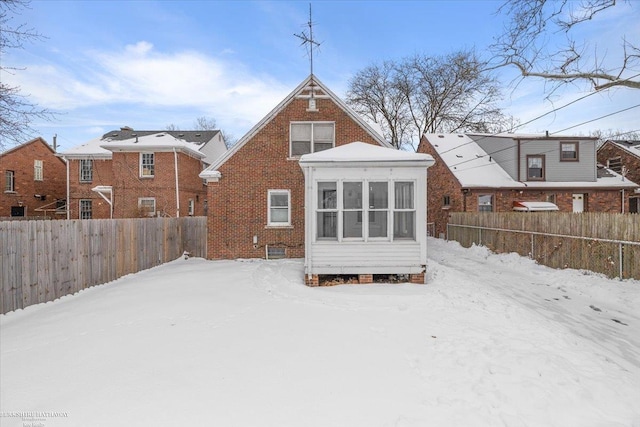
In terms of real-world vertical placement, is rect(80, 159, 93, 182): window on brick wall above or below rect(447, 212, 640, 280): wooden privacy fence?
above

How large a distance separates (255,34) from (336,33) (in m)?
3.73

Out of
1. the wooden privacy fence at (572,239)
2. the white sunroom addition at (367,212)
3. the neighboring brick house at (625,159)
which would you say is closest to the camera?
the white sunroom addition at (367,212)

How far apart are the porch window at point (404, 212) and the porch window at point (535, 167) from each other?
1574 centimetres

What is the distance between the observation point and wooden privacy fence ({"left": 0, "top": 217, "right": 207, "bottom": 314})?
6.22 m

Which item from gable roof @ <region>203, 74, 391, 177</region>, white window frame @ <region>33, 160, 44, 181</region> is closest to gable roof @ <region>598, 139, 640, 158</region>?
gable roof @ <region>203, 74, 391, 177</region>

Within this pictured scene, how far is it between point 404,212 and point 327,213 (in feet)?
6.51

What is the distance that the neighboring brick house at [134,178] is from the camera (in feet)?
63.5

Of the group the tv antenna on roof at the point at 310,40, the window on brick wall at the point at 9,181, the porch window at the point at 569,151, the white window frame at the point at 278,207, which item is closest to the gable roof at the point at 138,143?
the window on brick wall at the point at 9,181

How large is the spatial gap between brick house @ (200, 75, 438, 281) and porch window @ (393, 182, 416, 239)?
15.3ft

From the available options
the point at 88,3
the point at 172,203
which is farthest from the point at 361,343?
the point at 172,203

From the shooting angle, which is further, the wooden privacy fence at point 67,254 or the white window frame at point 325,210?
the white window frame at point 325,210

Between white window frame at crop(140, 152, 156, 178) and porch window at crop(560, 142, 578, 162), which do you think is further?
porch window at crop(560, 142, 578, 162)

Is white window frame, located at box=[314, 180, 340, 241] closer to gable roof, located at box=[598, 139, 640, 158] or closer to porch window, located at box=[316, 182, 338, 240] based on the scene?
porch window, located at box=[316, 182, 338, 240]

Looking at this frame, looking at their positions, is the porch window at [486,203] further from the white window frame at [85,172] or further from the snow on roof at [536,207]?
the white window frame at [85,172]
